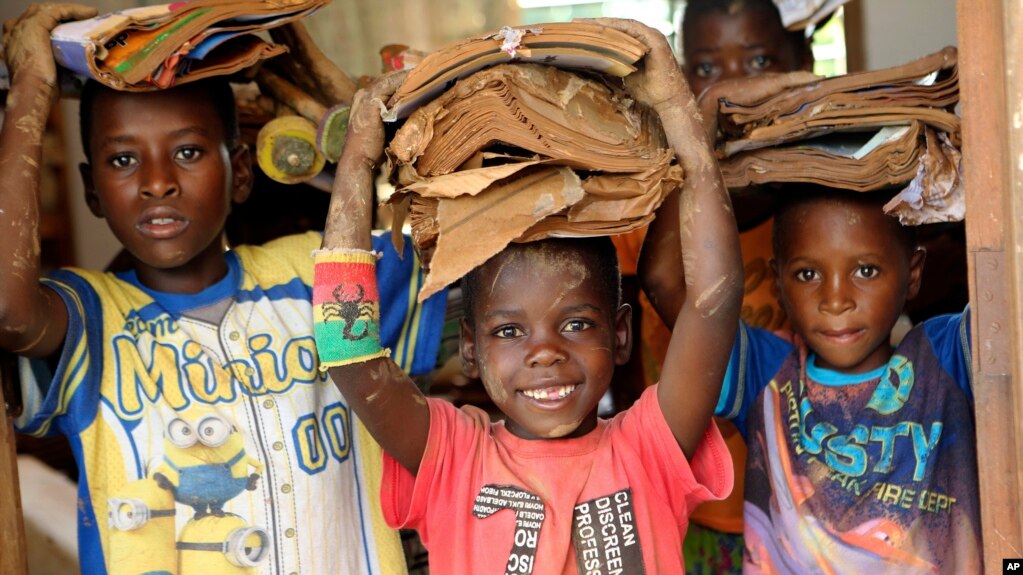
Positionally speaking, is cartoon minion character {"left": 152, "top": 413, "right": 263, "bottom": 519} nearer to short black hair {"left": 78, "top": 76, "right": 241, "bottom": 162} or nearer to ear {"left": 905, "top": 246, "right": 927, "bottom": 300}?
short black hair {"left": 78, "top": 76, "right": 241, "bottom": 162}

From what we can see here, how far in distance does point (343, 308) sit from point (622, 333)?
54 centimetres

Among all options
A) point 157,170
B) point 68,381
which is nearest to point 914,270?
point 157,170

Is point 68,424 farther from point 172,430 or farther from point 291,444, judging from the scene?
point 291,444

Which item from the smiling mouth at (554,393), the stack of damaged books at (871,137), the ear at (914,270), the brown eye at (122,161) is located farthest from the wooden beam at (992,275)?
the brown eye at (122,161)

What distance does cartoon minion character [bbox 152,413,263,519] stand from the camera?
197 centimetres

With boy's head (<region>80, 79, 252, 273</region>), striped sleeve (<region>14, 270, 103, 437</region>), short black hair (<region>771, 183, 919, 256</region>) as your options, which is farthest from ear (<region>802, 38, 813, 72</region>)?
striped sleeve (<region>14, 270, 103, 437</region>)

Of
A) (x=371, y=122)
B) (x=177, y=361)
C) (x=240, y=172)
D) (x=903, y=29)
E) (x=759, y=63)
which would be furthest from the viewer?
(x=903, y=29)

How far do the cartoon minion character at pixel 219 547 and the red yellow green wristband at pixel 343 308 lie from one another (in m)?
0.41

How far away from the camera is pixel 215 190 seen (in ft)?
6.93

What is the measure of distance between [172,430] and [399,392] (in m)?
0.46

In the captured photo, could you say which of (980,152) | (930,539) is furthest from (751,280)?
(980,152)

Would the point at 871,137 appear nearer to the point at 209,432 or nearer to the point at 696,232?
the point at 696,232

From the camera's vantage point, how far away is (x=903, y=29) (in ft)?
13.6

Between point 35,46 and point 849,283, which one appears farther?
point 849,283
